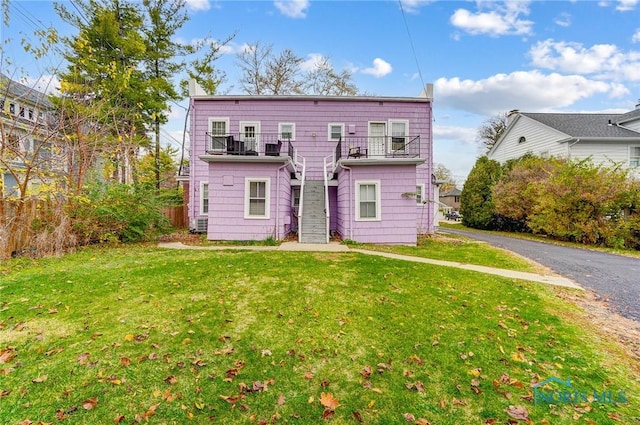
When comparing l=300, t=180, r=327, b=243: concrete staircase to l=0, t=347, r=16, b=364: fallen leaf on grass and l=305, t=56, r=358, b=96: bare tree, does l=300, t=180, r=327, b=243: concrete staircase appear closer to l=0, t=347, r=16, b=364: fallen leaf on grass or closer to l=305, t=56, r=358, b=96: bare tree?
l=0, t=347, r=16, b=364: fallen leaf on grass

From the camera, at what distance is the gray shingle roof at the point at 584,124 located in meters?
18.8

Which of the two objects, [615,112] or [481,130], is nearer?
[615,112]

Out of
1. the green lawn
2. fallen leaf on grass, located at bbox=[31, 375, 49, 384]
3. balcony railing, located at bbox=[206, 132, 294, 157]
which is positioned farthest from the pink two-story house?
fallen leaf on grass, located at bbox=[31, 375, 49, 384]

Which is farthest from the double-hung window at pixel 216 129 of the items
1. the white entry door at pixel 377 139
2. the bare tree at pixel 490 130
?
the bare tree at pixel 490 130

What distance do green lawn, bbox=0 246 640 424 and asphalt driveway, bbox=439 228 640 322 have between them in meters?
1.17

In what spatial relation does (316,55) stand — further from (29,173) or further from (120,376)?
(120,376)

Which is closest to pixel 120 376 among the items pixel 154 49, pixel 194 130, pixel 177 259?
pixel 177 259

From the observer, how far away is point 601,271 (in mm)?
7586

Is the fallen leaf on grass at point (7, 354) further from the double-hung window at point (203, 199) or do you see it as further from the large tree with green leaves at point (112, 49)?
the large tree with green leaves at point (112, 49)

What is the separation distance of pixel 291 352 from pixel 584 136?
23556mm

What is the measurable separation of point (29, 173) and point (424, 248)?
11838mm

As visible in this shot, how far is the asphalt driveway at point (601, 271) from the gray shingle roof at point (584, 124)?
12415 millimetres

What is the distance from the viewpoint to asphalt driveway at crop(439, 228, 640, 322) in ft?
17.6

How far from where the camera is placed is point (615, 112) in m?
22.0
